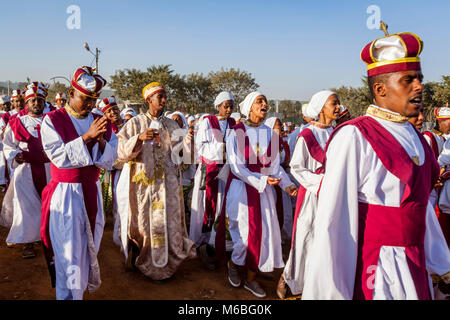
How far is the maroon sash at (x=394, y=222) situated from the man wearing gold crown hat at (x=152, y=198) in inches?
123

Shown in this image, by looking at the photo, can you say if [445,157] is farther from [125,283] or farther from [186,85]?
[186,85]

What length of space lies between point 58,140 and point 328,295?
2831 millimetres

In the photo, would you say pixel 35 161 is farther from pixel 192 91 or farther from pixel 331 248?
pixel 192 91

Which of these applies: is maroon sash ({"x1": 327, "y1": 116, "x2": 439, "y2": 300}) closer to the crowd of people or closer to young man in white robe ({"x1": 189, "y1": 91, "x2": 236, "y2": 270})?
the crowd of people

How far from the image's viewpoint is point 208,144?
19.8ft

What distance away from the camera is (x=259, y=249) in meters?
4.07

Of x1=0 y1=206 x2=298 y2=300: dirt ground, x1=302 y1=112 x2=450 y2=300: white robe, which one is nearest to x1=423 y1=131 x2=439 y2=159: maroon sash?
x1=0 y1=206 x2=298 y2=300: dirt ground

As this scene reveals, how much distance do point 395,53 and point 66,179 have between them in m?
3.07

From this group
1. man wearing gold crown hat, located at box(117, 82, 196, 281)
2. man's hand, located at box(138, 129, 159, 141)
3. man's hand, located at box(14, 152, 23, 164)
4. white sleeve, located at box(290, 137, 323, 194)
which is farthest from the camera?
man's hand, located at box(14, 152, 23, 164)

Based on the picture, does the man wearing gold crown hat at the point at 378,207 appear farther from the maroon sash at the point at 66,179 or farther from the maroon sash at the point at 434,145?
the maroon sash at the point at 434,145

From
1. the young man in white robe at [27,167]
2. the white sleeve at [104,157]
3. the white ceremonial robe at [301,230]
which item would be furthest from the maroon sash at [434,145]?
the young man in white robe at [27,167]

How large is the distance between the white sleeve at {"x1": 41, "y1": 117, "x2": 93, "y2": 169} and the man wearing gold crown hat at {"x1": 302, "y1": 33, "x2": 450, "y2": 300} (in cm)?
237

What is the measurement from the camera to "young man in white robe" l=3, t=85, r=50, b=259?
16.6 ft

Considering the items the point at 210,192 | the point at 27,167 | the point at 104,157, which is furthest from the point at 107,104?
the point at 104,157
